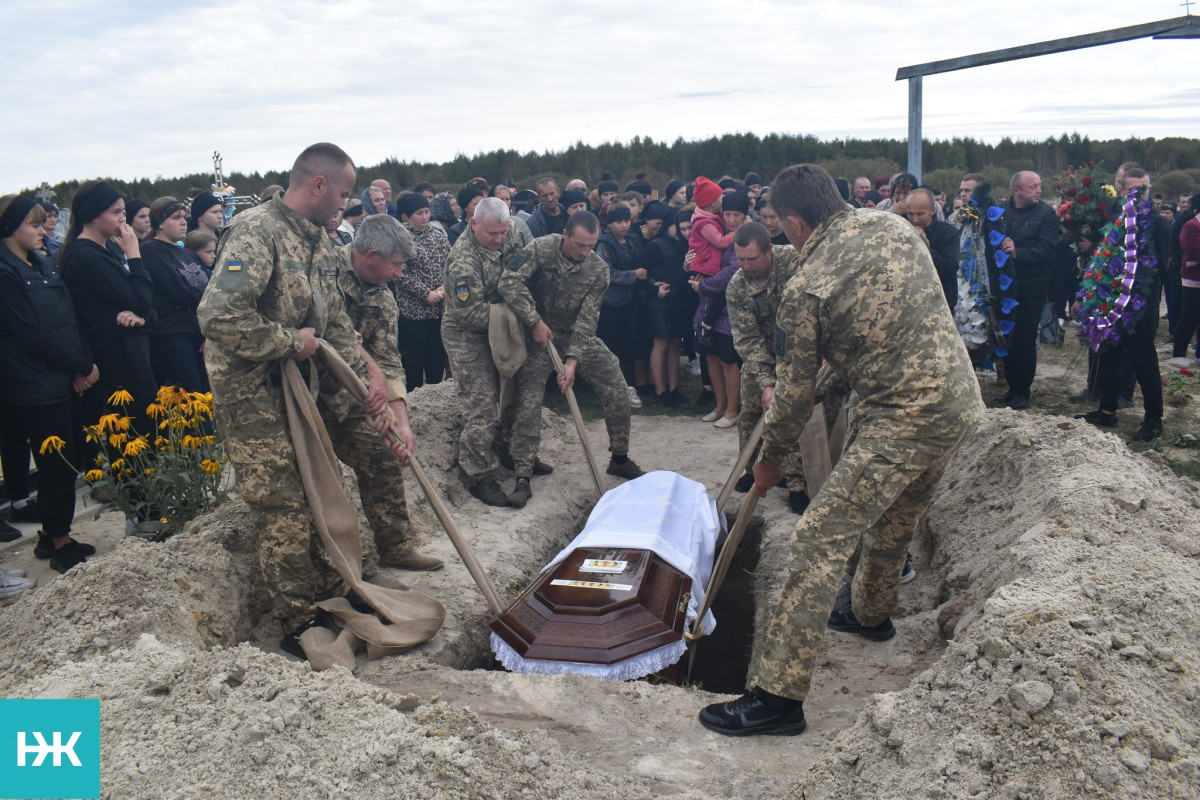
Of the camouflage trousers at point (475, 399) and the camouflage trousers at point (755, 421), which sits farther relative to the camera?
the camouflage trousers at point (475, 399)

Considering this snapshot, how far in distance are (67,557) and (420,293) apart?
10.8 ft

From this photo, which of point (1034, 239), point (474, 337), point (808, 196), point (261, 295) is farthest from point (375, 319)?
point (1034, 239)

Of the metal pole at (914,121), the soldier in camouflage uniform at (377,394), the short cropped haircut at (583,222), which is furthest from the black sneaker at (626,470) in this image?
the metal pole at (914,121)

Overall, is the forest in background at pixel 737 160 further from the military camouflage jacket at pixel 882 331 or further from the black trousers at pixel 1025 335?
the military camouflage jacket at pixel 882 331

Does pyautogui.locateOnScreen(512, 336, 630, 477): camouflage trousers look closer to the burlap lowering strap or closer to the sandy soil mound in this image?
the burlap lowering strap

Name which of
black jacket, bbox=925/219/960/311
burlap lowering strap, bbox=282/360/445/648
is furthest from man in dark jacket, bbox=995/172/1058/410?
burlap lowering strap, bbox=282/360/445/648

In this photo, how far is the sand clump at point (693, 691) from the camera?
2.28m

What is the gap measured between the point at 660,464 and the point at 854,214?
3.64 m

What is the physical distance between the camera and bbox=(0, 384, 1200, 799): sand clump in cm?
228

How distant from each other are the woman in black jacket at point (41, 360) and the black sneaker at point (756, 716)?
11.8ft

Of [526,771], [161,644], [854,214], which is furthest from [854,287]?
[161,644]

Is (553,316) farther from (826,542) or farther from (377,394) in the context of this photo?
(826,542)

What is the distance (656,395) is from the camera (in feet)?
27.4

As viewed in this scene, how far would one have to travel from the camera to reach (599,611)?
147 inches
